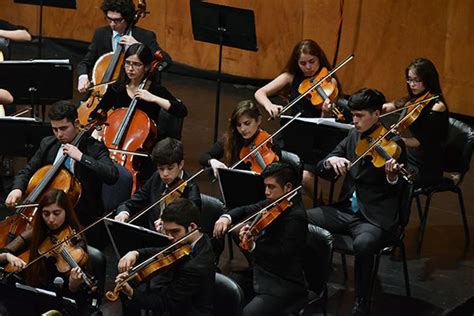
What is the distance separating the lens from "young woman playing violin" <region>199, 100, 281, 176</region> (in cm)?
623

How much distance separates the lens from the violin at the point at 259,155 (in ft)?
20.4

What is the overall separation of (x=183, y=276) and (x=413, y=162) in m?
2.29

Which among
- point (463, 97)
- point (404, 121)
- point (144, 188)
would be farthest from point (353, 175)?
point (463, 97)

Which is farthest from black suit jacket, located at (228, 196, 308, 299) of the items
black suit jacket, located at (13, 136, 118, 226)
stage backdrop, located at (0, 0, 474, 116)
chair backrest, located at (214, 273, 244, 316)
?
stage backdrop, located at (0, 0, 474, 116)

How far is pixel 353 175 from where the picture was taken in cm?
596

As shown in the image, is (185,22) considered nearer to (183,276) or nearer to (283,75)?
(283,75)

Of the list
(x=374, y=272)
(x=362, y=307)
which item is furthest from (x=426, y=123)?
(x=362, y=307)

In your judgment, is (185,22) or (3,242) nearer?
(3,242)

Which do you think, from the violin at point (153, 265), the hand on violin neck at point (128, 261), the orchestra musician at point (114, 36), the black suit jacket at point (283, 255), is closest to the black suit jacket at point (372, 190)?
the black suit jacket at point (283, 255)

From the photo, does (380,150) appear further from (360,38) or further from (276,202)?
(360,38)

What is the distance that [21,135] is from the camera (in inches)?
256

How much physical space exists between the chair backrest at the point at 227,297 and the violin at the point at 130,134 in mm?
1641

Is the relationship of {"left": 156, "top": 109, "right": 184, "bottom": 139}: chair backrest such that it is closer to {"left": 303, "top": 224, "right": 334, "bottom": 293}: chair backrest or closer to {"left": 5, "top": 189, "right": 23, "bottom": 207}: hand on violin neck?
{"left": 5, "top": 189, "right": 23, "bottom": 207}: hand on violin neck

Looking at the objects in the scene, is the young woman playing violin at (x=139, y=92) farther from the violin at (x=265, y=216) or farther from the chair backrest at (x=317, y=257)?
the chair backrest at (x=317, y=257)
